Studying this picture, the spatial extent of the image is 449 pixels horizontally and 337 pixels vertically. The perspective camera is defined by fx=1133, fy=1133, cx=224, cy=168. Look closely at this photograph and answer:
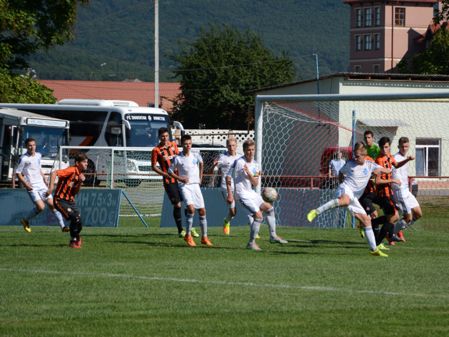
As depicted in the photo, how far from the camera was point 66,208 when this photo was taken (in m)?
18.1

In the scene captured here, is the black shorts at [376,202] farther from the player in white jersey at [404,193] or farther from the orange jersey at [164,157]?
the orange jersey at [164,157]

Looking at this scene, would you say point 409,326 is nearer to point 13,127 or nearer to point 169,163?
point 169,163

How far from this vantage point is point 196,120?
86562mm

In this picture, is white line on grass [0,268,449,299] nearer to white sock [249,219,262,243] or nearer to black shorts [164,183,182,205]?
white sock [249,219,262,243]

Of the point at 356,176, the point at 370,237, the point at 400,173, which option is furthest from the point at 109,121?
the point at 370,237

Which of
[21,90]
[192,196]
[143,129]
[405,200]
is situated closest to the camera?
[192,196]

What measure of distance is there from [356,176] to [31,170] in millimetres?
7780

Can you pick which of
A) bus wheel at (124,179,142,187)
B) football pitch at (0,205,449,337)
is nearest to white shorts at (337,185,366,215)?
football pitch at (0,205,449,337)

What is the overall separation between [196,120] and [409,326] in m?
76.8

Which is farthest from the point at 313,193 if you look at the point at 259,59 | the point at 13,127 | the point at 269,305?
the point at 259,59

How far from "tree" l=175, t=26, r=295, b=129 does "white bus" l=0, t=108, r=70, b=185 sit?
37320 millimetres

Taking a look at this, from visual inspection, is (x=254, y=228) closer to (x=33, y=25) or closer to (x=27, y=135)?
(x=33, y=25)

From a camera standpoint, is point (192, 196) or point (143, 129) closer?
point (192, 196)

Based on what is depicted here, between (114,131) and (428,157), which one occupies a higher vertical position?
(114,131)
